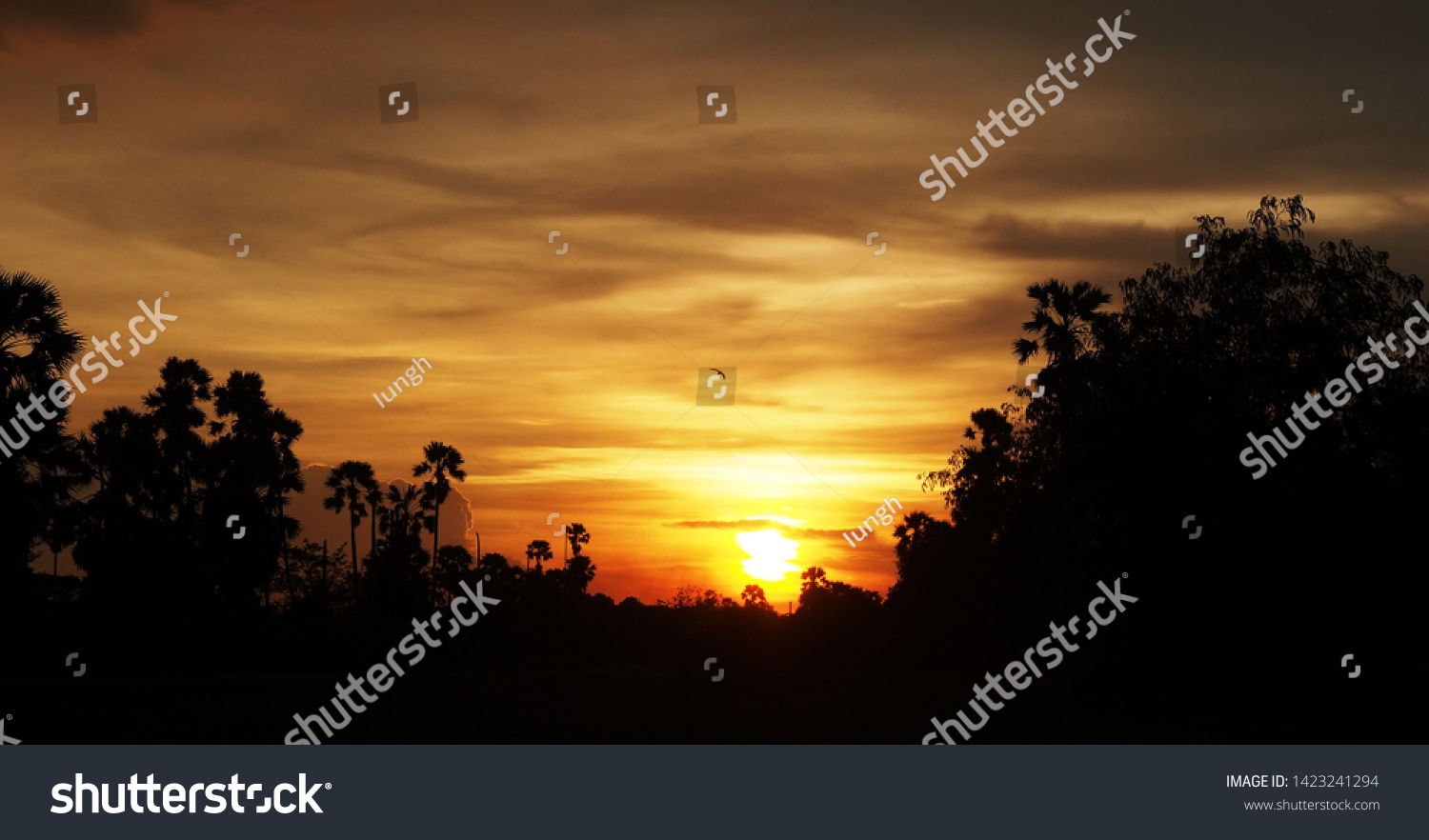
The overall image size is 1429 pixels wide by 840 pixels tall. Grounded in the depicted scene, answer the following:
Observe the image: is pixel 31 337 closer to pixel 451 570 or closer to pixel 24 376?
pixel 24 376

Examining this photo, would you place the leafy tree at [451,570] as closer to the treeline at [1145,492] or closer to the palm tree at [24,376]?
the treeline at [1145,492]

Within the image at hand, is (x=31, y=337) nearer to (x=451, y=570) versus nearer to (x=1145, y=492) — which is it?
(x=1145, y=492)

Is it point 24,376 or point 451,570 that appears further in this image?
point 451,570

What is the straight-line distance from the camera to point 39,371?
2862cm

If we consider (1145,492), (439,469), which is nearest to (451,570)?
(439,469)

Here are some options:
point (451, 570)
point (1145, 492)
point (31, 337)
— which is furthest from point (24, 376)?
point (451, 570)

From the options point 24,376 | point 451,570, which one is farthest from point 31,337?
point 451,570

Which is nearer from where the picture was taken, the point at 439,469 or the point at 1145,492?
the point at 1145,492

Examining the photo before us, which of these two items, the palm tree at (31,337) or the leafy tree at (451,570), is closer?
the palm tree at (31,337)

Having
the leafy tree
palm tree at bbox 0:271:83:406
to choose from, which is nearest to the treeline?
palm tree at bbox 0:271:83:406

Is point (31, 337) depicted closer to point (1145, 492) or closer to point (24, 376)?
point (24, 376)

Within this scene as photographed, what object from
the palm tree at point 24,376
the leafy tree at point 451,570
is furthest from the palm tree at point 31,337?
the leafy tree at point 451,570

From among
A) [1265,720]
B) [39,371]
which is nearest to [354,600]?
[39,371]

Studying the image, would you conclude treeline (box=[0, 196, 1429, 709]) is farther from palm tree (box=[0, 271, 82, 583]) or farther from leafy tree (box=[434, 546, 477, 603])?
leafy tree (box=[434, 546, 477, 603])
